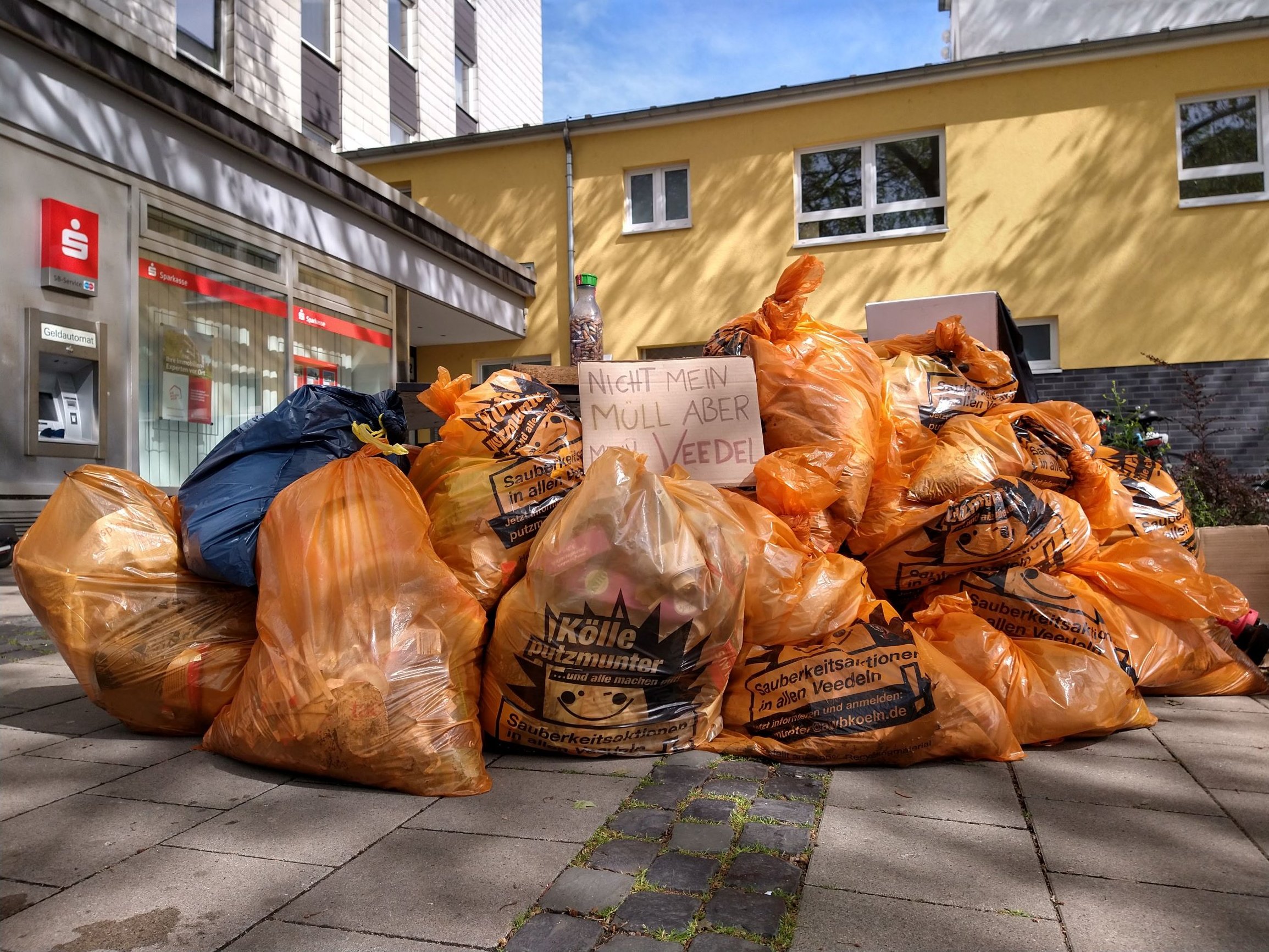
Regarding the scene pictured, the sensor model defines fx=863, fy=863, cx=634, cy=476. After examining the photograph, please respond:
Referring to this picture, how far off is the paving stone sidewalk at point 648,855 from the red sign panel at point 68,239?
3.37 m

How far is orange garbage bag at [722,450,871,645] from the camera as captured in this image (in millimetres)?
2582

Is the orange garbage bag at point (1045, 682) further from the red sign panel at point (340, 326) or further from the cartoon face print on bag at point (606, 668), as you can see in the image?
the red sign panel at point (340, 326)

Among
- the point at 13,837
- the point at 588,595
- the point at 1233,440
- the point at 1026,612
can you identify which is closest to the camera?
the point at 13,837

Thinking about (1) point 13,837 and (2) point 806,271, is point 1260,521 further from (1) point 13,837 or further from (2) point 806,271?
(1) point 13,837

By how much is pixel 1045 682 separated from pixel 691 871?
139cm

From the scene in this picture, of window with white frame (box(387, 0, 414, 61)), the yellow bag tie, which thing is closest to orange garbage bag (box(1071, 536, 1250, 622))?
the yellow bag tie

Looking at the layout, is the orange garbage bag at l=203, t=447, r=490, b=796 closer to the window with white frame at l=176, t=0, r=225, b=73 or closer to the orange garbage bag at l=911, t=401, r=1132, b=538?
the orange garbage bag at l=911, t=401, r=1132, b=538

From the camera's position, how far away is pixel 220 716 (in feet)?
8.18

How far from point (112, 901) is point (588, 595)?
121 cm

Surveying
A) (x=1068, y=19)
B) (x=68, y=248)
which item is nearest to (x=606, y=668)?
(x=68, y=248)

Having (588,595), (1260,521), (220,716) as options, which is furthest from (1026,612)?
(1260,521)

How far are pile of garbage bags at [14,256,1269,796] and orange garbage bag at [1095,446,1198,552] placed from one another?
29cm

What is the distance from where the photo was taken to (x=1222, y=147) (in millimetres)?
9508

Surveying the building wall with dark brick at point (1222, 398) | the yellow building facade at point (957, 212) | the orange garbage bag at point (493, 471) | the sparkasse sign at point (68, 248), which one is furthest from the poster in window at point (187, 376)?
the building wall with dark brick at point (1222, 398)
